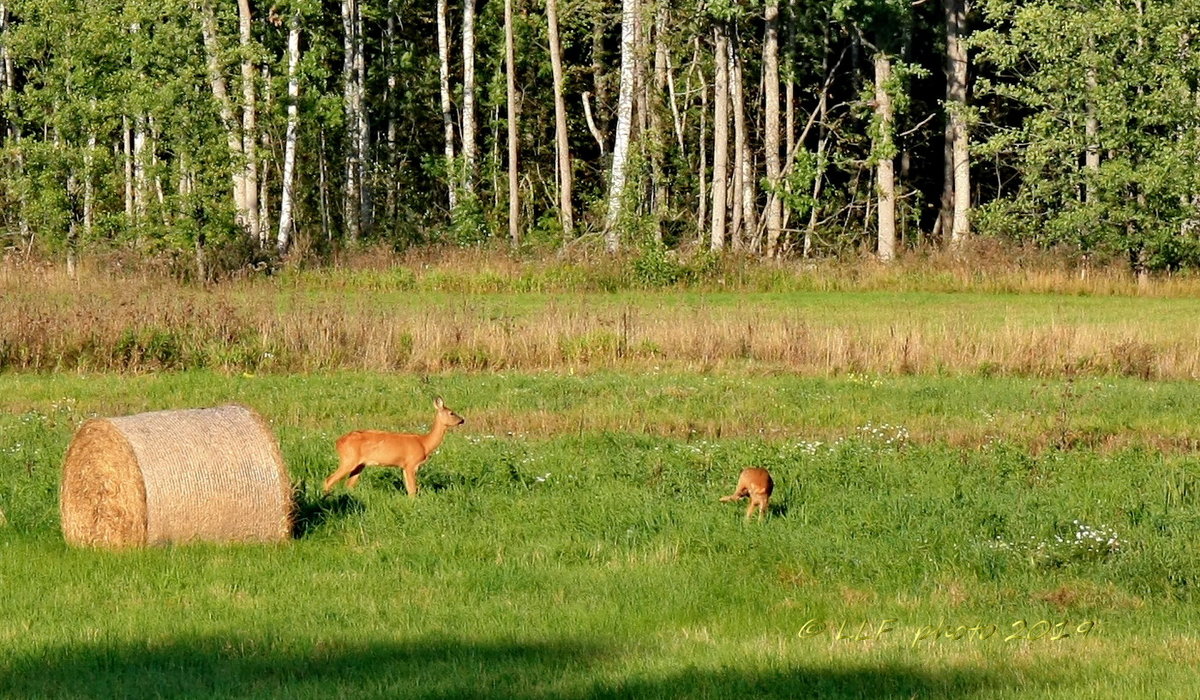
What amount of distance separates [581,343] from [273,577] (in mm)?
15204

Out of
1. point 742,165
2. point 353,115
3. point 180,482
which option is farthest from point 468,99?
point 180,482

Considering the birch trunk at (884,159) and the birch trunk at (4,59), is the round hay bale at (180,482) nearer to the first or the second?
the birch trunk at (884,159)

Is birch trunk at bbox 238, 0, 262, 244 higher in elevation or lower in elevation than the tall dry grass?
higher

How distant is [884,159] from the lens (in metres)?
46.8

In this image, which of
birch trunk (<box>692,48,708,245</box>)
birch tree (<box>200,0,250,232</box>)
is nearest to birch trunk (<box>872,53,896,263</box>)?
birch trunk (<box>692,48,708,245</box>)

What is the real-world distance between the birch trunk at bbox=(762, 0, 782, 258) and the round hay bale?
34.8 meters

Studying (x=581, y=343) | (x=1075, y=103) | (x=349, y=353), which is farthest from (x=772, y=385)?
(x=1075, y=103)

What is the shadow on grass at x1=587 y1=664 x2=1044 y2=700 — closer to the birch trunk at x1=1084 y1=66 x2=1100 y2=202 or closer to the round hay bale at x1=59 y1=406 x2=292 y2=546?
the round hay bale at x1=59 y1=406 x2=292 y2=546

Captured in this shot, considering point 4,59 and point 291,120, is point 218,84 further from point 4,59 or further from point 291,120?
point 4,59

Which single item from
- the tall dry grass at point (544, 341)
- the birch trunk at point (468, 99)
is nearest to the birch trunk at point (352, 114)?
the birch trunk at point (468, 99)

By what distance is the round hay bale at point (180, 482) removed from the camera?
1235cm

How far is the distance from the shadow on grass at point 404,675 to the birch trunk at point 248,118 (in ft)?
111

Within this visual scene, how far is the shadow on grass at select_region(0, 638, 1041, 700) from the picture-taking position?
29.2ft

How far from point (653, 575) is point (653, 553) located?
0.68 metres
